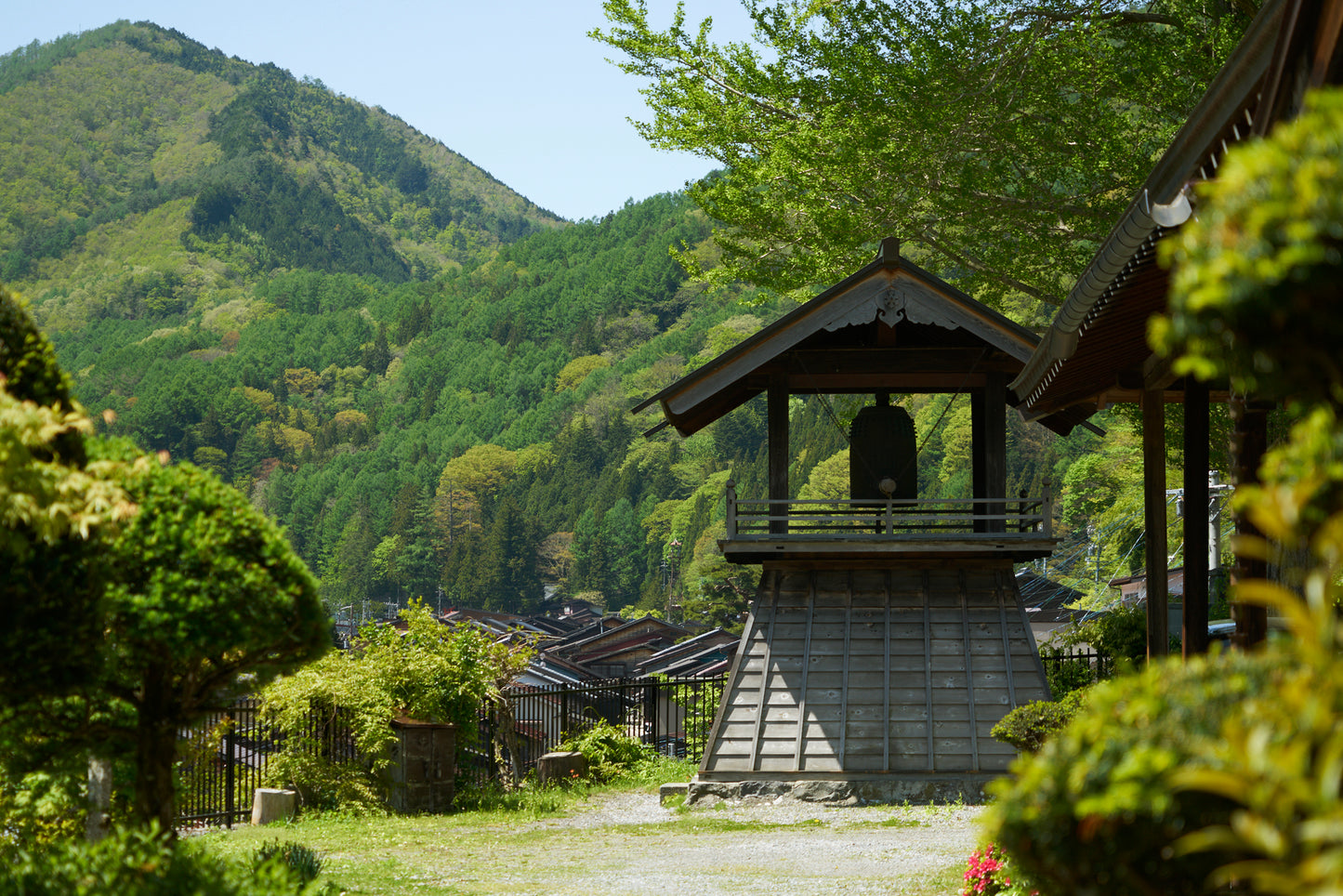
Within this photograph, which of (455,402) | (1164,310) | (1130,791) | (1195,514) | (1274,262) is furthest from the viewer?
(455,402)

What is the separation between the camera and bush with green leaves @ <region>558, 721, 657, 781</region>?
63.0 feet

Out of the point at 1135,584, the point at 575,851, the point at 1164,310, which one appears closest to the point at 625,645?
the point at 1135,584

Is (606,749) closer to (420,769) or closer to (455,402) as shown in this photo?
(420,769)

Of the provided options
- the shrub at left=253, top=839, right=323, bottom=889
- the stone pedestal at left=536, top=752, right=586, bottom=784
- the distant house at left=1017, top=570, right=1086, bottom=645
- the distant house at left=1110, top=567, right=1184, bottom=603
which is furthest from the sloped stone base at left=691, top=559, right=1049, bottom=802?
the distant house at left=1017, top=570, right=1086, bottom=645

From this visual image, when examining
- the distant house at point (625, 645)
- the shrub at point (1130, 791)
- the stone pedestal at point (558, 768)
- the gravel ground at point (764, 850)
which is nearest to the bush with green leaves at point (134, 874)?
the gravel ground at point (764, 850)

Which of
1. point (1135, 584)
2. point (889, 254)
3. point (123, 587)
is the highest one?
point (889, 254)

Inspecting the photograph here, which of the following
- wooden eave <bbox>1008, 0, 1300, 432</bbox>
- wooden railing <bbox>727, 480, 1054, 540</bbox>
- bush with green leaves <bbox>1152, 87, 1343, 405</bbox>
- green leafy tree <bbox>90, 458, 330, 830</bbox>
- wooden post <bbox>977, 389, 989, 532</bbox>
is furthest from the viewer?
wooden post <bbox>977, 389, 989, 532</bbox>

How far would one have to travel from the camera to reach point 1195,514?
8.73m

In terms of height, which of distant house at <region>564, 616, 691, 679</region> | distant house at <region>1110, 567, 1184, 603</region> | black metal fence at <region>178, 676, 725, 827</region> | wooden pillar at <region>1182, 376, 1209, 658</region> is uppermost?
wooden pillar at <region>1182, 376, 1209, 658</region>

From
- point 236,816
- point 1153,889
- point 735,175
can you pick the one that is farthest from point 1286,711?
point 735,175

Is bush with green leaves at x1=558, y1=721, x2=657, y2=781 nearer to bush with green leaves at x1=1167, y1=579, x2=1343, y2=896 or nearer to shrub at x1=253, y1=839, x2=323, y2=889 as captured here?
shrub at x1=253, y1=839, x2=323, y2=889

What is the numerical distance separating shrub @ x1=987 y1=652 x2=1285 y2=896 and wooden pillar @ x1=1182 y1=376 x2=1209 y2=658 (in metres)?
5.59

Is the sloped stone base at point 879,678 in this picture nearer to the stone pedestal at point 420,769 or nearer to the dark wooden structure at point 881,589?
the dark wooden structure at point 881,589

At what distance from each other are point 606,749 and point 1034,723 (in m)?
10.2
